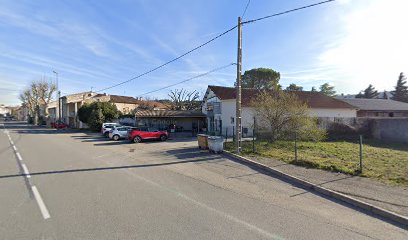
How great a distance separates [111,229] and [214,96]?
27.4m

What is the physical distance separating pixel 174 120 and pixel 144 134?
16567 millimetres

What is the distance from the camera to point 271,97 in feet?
55.8

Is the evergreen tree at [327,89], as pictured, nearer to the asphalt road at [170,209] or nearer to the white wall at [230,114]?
A: the white wall at [230,114]

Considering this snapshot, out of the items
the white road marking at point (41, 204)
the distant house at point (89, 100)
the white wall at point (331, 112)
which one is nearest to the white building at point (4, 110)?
the distant house at point (89, 100)

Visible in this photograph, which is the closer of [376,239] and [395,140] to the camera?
[376,239]

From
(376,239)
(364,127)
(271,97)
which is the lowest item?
(376,239)

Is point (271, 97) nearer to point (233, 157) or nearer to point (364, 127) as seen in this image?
point (233, 157)

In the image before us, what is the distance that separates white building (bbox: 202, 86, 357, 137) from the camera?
27950 mm

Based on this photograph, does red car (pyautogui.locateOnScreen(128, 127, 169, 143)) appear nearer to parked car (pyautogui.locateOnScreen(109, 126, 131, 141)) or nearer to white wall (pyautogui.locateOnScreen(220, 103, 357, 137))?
parked car (pyautogui.locateOnScreen(109, 126, 131, 141))

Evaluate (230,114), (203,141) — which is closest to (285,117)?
(203,141)

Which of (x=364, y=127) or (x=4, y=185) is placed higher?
(x=364, y=127)

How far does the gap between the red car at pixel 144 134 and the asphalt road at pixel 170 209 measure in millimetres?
13258

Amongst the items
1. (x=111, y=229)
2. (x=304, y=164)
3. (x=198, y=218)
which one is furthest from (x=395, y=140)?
(x=111, y=229)

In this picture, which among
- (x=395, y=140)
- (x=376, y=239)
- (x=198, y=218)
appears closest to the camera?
(x=376, y=239)
